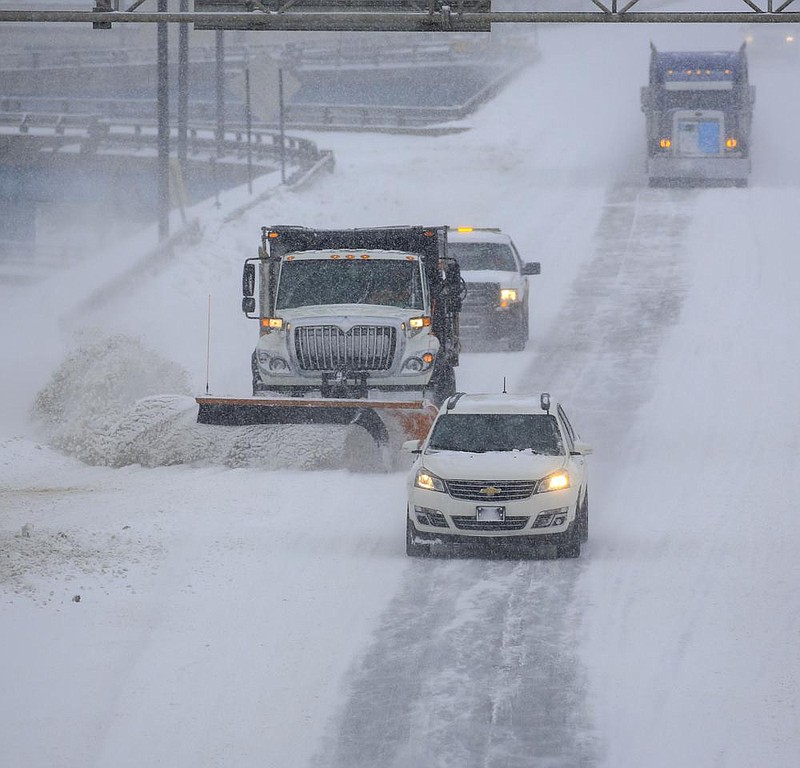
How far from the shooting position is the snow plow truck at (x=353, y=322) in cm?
1759

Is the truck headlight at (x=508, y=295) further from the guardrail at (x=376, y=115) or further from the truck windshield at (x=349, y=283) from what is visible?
the guardrail at (x=376, y=115)

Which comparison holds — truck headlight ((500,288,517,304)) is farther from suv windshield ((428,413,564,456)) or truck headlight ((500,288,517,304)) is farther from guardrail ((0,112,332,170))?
guardrail ((0,112,332,170))

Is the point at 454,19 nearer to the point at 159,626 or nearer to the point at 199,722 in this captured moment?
the point at 159,626

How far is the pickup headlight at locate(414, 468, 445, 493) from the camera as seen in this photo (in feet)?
42.2

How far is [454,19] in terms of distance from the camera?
1683 centimetres

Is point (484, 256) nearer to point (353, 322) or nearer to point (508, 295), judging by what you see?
point (508, 295)

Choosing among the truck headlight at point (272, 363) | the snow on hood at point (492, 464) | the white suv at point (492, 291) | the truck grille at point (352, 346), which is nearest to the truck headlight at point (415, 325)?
the truck grille at point (352, 346)

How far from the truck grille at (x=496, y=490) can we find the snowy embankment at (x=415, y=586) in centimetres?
55

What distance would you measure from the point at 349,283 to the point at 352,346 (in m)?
0.95

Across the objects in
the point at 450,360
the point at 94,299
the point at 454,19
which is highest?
the point at 454,19

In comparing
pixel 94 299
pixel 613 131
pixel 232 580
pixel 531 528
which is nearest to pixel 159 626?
pixel 232 580

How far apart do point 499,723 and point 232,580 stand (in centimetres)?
389

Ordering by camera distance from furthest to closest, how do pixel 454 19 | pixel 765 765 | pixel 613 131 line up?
1. pixel 613 131
2. pixel 454 19
3. pixel 765 765

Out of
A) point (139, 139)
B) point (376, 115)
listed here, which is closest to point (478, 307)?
point (139, 139)
